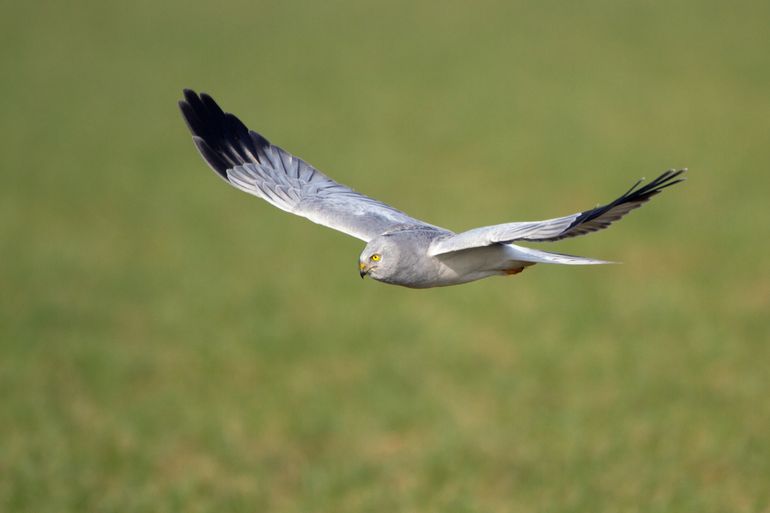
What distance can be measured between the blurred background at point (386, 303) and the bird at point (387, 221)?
5.98 metres

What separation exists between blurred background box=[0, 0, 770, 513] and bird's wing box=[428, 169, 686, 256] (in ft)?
24.1

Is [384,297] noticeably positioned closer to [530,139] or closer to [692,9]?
[530,139]

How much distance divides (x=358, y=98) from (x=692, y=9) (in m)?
18.8

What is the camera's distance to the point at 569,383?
16.0 meters

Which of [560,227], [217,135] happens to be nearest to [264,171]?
[217,135]

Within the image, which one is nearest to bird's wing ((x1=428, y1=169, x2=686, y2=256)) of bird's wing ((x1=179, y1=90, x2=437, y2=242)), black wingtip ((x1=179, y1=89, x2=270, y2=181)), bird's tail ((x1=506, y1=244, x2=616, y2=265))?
bird's tail ((x1=506, y1=244, x2=616, y2=265))

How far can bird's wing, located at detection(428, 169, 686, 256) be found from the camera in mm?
4957

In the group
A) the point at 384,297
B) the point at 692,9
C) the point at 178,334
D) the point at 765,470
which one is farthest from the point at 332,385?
the point at 692,9

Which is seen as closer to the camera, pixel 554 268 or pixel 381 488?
pixel 381 488

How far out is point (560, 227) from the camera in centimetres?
505

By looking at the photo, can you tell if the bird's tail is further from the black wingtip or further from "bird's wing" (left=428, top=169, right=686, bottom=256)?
the black wingtip

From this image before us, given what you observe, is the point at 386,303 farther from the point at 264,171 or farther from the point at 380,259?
the point at 380,259

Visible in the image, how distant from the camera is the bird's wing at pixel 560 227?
4.96m

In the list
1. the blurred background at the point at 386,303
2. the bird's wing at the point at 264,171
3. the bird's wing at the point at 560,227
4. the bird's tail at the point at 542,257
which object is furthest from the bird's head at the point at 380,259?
the blurred background at the point at 386,303
